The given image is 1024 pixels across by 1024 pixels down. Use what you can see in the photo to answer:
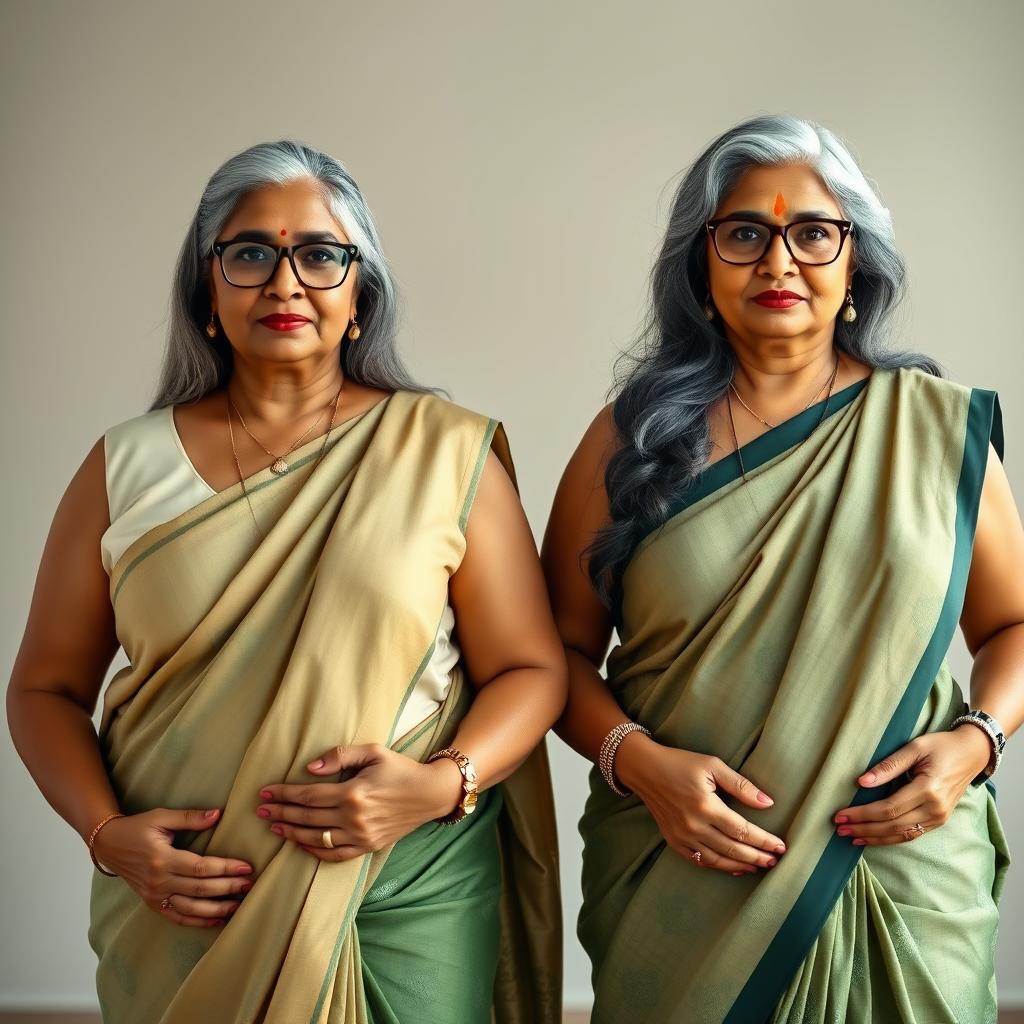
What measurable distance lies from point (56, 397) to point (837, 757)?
2.34m

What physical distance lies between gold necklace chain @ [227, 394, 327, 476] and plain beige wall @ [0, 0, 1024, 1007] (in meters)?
1.24

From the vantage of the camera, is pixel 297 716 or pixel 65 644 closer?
pixel 297 716

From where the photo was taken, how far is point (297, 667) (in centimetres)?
190

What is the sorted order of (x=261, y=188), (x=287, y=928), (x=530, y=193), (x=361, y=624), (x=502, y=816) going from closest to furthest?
(x=287, y=928) < (x=361, y=624) < (x=261, y=188) < (x=502, y=816) < (x=530, y=193)

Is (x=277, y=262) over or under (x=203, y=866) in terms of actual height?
over

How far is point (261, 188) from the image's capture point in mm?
2100

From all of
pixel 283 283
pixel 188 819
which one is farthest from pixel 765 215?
pixel 188 819

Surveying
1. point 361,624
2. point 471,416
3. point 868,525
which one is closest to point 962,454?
point 868,525

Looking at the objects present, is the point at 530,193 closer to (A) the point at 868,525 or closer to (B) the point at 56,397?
(B) the point at 56,397

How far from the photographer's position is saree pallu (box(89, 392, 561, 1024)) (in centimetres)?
183

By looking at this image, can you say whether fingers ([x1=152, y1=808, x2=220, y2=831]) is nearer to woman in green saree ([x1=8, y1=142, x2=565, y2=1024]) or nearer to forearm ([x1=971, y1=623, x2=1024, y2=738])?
woman in green saree ([x1=8, y1=142, x2=565, y2=1024])

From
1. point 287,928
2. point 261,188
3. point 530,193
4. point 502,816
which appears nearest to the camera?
point 287,928

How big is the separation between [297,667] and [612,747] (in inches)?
20.1

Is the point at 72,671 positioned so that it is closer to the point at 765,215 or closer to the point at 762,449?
the point at 762,449
